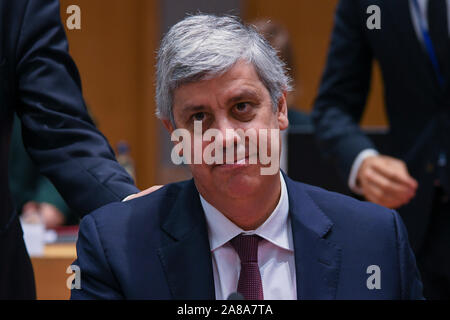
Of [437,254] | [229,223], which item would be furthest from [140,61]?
[229,223]

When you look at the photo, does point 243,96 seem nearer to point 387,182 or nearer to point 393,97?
point 387,182

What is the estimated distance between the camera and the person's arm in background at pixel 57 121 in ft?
5.82

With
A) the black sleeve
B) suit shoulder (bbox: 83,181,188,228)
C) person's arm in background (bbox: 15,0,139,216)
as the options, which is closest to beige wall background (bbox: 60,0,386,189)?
the black sleeve

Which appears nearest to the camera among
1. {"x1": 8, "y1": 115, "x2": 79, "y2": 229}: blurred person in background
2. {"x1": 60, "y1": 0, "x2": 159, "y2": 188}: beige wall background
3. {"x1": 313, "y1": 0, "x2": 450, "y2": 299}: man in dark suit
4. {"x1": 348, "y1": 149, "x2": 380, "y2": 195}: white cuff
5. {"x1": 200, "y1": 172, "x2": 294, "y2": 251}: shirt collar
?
{"x1": 200, "y1": 172, "x2": 294, "y2": 251}: shirt collar

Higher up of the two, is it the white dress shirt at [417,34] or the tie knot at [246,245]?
the white dress shirt at [417,34]

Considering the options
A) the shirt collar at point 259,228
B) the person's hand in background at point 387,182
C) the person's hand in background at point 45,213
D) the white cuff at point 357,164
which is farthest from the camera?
the person's hand in background at point 45,213

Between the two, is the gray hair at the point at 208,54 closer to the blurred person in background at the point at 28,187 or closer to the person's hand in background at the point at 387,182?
the person's hand in background at the point at 387,182

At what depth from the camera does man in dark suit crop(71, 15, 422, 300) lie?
1388mm

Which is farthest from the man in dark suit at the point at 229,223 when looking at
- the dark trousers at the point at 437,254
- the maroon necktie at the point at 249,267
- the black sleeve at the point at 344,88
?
the black sleeve at the point at 344,88

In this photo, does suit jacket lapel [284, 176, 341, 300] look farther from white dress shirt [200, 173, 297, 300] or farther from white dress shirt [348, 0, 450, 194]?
white dress shirt [348, 0, 450, 194]

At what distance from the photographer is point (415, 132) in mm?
2393

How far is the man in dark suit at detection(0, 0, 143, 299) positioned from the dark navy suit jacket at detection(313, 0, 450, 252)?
1.02 metres

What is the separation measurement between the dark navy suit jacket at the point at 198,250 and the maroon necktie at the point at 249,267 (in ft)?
0.20

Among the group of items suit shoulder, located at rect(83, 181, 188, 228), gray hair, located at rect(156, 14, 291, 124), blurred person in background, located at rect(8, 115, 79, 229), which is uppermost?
gray hair, located at rect(156, 14, 291, 124)
